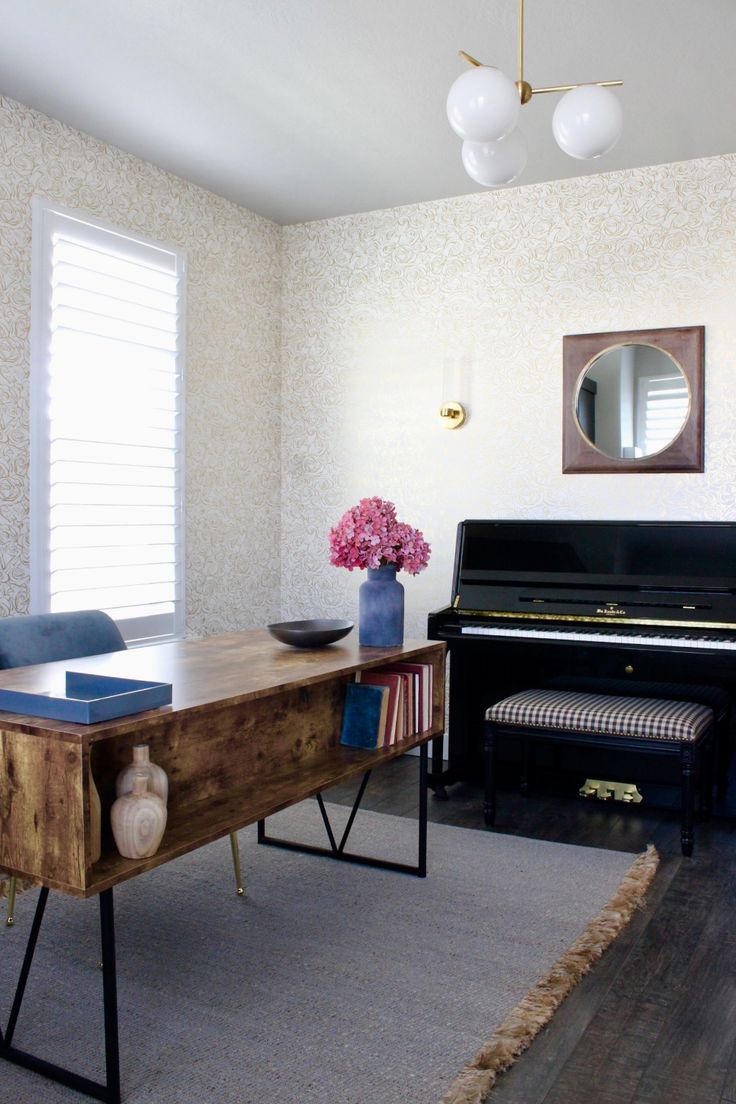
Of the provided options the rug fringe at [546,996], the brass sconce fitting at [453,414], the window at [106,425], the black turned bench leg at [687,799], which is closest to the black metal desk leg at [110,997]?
the rug fringe at [546,996]

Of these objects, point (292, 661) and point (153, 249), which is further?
point (153, 249)

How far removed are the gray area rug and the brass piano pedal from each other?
50cm

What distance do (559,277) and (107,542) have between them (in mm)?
2261

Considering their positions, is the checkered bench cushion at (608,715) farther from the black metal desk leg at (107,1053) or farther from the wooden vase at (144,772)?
the black metal desk leg at (107,1053)

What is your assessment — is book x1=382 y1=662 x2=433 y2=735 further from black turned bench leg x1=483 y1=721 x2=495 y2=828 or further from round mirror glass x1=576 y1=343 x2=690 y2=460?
round mirror glass x1=576 y1=343 x2=690 y2=460

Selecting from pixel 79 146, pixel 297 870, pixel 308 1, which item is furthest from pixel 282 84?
→ pixel 297 870

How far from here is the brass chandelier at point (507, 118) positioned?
1961mm

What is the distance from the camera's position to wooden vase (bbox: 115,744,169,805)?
183cm

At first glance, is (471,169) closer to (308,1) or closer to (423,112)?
(308,1)

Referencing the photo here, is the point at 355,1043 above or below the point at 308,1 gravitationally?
below

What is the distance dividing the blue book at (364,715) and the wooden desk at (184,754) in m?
0.04

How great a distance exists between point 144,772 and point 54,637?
90cm

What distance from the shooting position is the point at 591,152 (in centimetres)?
215

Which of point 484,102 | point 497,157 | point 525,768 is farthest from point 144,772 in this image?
point 525,768
